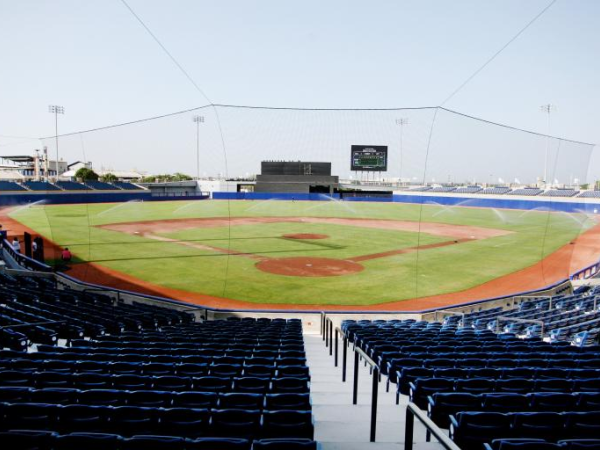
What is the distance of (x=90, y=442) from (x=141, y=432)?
80 centimetres

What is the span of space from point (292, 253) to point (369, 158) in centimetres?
781

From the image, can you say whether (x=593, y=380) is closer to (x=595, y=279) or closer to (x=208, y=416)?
(x=208, y=416)

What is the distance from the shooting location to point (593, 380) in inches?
211

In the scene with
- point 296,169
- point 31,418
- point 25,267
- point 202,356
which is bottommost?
point 25,267

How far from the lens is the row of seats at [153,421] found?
3879 millimetres

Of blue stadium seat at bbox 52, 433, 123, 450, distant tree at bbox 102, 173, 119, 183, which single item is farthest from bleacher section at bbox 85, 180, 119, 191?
blue stadium seat at bbox 52, 433, 123, 450

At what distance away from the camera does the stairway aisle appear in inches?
164

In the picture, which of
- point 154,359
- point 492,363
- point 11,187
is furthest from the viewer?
point 11,187

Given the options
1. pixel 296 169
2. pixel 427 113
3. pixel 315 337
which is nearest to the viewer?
pixel 315 337

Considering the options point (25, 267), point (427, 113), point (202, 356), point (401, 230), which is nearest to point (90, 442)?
point (202, 356)

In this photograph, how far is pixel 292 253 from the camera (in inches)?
1026

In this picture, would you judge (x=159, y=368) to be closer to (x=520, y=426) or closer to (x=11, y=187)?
(x=520, y=426)

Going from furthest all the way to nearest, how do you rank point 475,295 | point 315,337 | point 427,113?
point 475,295
point 427,113
point 315,337

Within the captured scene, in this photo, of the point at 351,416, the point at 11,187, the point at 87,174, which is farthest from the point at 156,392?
the point at 11,187
